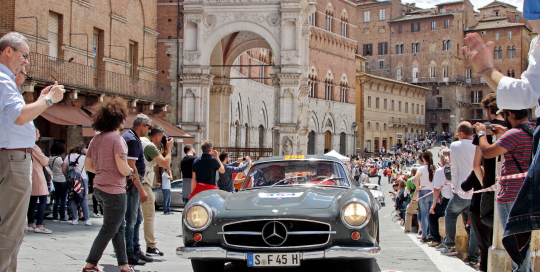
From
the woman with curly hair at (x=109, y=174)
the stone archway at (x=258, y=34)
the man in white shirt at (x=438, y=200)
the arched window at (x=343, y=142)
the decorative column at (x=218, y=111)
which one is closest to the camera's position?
the woman with curly hair at (x=109, y=174)

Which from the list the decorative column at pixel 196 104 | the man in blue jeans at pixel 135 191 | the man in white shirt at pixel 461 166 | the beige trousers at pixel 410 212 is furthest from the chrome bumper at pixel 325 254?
the decorative column at pixel 196 104

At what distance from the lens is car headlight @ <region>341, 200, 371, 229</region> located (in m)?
5.41

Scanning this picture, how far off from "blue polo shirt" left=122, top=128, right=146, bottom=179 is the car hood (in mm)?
1237

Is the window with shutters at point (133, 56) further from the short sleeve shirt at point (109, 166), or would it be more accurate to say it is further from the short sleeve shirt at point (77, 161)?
the short sleeve shirt at point (109, 166)

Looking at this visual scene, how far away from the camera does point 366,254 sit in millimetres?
5273

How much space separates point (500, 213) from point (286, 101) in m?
19.4

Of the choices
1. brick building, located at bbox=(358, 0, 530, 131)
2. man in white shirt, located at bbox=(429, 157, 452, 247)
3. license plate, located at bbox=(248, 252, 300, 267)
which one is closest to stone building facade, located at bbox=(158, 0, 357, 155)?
man in white shirt, located at bbox=(429, 157, 452, 247)

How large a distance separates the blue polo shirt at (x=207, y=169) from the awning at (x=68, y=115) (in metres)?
8.48

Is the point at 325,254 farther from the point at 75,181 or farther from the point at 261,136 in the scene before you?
the point at 261,136

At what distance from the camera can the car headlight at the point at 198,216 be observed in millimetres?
5590

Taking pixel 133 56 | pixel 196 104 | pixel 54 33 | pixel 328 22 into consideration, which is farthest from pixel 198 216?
pixel 328 22

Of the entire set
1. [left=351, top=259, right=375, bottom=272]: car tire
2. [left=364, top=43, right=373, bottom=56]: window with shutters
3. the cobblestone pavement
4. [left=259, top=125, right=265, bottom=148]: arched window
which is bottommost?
the cobblestone pavement

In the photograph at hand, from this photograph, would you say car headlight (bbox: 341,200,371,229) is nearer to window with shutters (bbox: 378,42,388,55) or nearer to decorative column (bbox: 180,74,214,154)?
decorative column (bbox: 180,74,214,154)

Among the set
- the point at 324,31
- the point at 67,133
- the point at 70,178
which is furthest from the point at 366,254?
the point at 324,31
